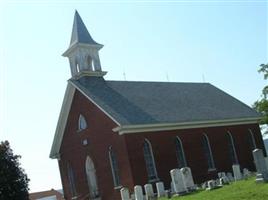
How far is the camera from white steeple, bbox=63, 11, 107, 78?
1564 inches

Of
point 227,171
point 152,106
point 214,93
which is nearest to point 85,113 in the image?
point 152,106

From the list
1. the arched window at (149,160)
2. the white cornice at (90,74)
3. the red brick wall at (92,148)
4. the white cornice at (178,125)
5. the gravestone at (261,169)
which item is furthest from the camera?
the white cornice at (90,74)

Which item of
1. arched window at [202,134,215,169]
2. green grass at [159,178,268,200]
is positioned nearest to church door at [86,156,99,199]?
arched window at [202,134,215,169]

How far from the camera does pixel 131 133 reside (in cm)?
3450

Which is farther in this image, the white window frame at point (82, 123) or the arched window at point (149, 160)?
the white window frame at point (82, 123)

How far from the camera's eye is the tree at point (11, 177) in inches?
1492

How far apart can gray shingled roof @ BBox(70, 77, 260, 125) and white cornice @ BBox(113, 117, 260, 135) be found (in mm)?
273

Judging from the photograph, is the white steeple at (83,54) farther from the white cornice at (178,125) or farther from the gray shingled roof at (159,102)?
the white cornice at (178,125)

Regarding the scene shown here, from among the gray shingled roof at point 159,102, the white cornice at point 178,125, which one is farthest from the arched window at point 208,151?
the gray shingled roof at point 159,102

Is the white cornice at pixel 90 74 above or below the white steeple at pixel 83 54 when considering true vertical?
below

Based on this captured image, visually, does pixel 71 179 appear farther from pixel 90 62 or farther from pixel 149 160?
pixel 90 62

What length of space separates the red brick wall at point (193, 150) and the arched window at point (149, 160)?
0.30m

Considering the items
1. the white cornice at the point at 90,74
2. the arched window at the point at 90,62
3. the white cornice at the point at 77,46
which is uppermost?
the white cornice at the point at 77,46

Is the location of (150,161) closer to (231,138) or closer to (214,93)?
(231,138)
